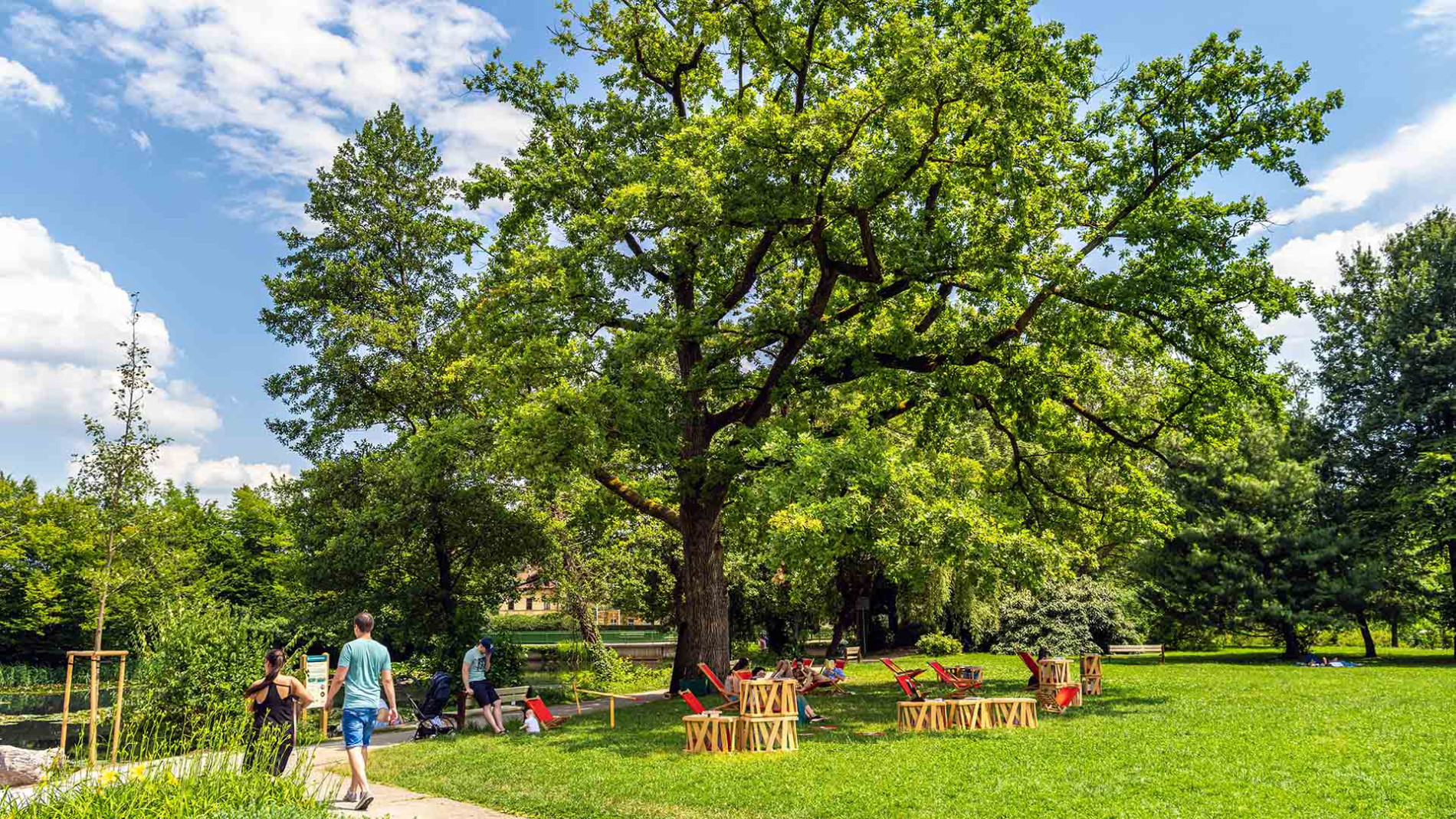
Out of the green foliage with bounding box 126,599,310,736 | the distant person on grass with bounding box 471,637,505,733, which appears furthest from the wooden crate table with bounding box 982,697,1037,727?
the green foliage with bounding box 126,599,310,736

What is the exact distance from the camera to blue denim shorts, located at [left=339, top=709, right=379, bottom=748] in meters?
8.91

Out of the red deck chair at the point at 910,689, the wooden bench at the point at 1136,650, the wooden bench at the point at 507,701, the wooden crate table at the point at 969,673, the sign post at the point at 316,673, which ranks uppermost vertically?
the sign post at the point at 316,673

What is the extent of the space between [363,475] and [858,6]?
17686 millimetres

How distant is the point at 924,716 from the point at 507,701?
30.6 ft

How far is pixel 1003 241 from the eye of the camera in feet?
51.8

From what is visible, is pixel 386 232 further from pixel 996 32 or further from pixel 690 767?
pixel 690 767

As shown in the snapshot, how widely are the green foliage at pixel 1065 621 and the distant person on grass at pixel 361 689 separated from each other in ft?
84.8

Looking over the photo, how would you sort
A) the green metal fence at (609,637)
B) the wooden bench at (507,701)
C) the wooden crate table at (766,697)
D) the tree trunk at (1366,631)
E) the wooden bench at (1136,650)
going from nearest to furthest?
the wooden crate table at (766,697), the wooden bench at (507,701), the tree trunk at (1366,631), the wooden bench at (1136,650), the green metal fence at (609,637)

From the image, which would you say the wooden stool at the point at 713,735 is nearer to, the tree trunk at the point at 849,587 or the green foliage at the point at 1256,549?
the tree trunk at the point at 849,587

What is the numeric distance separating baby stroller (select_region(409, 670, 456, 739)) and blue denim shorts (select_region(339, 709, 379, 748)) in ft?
18.3

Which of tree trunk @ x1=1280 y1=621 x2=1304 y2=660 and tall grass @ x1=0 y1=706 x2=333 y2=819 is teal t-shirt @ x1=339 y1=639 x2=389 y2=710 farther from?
tree trunk @ x1=1280 y1=621 x2=1304 y2=660

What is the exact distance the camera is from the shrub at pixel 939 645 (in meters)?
32.4

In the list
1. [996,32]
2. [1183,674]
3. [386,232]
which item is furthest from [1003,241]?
[386,232]

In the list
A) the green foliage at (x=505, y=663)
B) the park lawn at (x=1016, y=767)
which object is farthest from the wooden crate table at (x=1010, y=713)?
the green foliage at (x=505, y=663)
